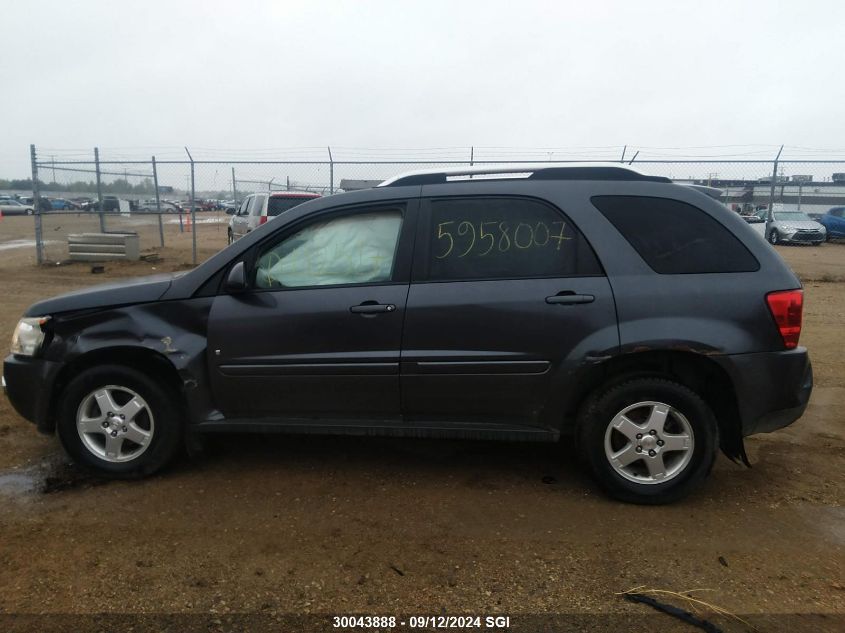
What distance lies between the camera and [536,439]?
3.67 meters

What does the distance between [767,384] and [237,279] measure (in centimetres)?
290

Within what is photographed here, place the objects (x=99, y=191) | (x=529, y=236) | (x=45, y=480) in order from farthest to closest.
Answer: (x=99, y=191) < (x=45, y=480) < (x=529, y=236)

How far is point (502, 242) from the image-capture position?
3725 mm

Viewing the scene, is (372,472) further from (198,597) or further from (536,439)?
(198,597)

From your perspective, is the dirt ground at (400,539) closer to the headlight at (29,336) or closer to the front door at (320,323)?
the front door at (320,323)

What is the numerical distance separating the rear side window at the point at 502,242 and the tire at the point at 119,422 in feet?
5.75

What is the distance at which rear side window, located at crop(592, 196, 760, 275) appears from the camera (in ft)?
11.7

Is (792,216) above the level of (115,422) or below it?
above

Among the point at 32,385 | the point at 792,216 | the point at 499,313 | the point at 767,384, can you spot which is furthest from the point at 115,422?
the point at 792,216

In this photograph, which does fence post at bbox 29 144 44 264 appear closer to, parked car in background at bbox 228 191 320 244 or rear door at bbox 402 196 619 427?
parked car in background at bbox 228 191 320 244

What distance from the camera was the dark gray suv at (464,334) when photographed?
139 inches

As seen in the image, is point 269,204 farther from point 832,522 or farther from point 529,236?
point 832,522

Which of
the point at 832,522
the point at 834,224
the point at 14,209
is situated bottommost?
the point at 832,522

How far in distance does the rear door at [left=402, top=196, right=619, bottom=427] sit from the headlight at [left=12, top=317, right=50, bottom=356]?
2.14m
